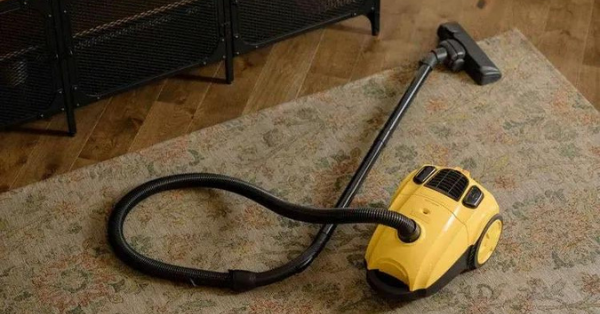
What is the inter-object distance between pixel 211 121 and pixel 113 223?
1.61 feet

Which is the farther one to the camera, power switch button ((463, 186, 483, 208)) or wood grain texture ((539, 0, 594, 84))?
wood grain texture ((539, 0, 594, 84))

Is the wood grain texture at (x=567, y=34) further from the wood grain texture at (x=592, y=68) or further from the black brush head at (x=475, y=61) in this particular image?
the black brush head at (x=475, y=61)

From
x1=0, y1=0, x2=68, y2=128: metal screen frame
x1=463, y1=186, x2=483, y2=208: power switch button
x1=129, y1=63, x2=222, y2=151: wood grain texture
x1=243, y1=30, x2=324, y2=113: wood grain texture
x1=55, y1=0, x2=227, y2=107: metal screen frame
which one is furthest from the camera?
x1=243, y1=30, x2=324, y2=113: wood grain texture

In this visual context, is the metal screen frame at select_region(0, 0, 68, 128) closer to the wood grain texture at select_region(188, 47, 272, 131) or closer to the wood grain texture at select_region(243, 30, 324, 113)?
the wood grain texture at select_region(188, 47, 272, 131)

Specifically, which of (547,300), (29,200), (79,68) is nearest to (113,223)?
(29,200)

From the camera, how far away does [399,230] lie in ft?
7.59

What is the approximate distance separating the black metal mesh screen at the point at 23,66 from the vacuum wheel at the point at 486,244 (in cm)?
116

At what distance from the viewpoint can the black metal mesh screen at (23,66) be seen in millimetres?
2557

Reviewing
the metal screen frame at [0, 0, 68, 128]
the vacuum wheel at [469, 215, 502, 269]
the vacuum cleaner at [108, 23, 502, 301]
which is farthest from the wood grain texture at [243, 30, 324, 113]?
the vacuum wheel at [469, 215, 502, 269]

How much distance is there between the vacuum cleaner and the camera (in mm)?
2336

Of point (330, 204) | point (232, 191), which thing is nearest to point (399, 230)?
point (330, 204)

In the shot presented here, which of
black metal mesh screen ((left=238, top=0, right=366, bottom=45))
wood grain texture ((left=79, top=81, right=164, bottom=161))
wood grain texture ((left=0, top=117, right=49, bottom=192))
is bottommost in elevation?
wood grain texture ((left=0, top=117, right=49, bottom=192))

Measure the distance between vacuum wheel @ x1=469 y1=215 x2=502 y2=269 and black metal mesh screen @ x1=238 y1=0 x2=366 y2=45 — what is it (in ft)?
2.94

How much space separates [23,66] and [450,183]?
1.12m
